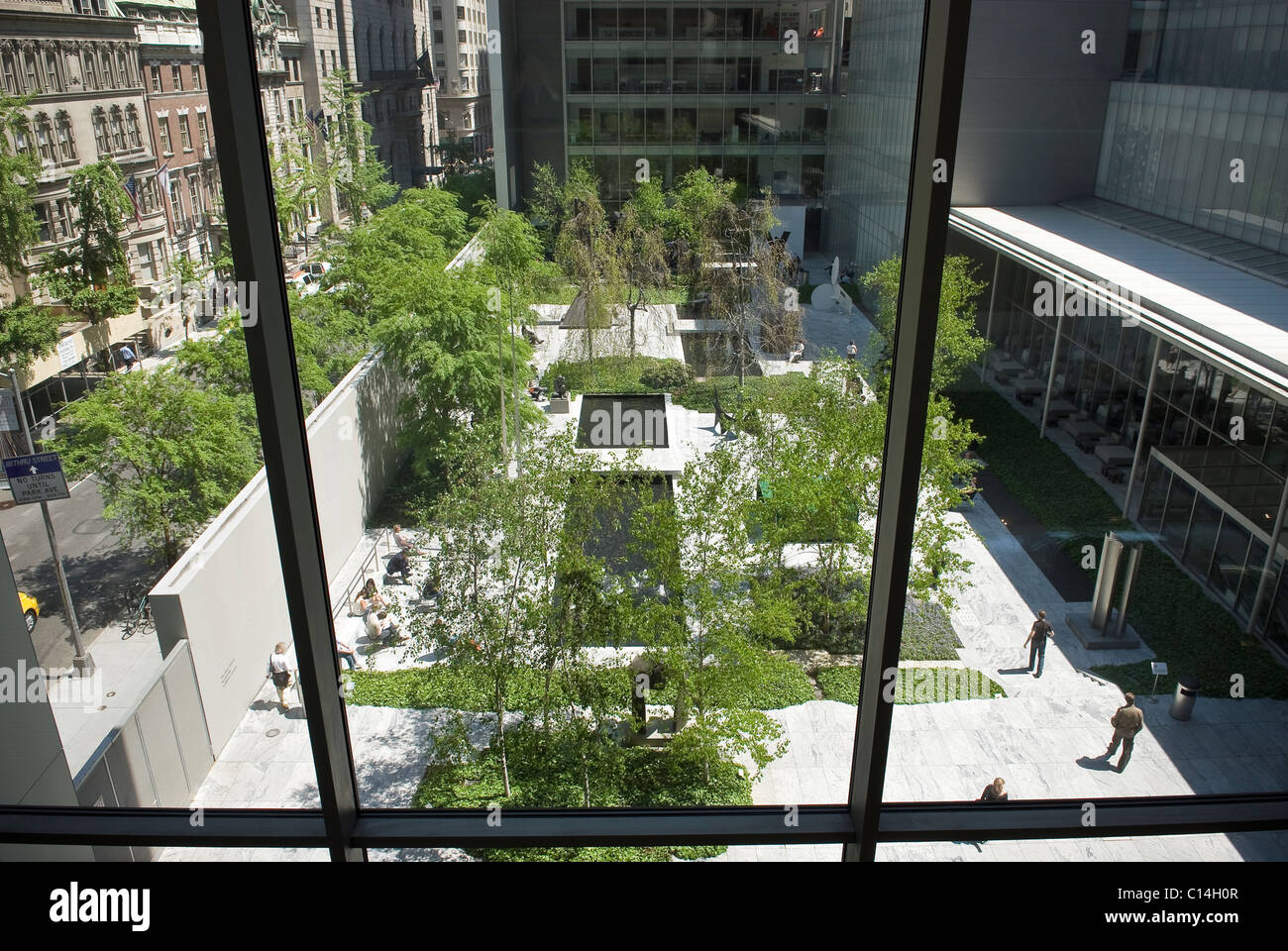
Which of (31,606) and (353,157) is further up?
(353,157)

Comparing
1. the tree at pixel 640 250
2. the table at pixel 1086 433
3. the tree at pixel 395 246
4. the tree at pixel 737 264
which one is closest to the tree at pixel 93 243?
the tree at pixel 395 246

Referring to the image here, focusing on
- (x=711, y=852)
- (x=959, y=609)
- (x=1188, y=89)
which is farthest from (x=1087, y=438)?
(x=711, y=852)

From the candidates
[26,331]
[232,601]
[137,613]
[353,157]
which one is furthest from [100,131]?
[232,601]

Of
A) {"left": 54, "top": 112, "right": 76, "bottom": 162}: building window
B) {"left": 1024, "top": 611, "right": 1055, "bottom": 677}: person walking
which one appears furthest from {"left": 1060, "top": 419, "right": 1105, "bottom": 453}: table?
{"left": 54, "top": 112, "right": 76, "bottom": 162}: building window

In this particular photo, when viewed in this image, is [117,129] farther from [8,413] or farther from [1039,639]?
[1039,639]

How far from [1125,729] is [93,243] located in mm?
6263

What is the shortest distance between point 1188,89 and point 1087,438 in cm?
294

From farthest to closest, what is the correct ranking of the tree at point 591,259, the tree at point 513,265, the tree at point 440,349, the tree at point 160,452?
1. the tree at point 591,259
2. the tree at point 513,265
3. the tree at point 440,349
4. the tree at point 160,452

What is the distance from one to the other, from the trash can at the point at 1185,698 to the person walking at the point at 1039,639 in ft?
2.77

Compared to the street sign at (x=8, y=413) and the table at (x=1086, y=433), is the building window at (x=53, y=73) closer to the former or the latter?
the street sign at (x=8, y=413)

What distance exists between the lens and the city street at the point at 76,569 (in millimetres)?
Result: 3732

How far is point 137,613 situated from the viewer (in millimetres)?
4742
